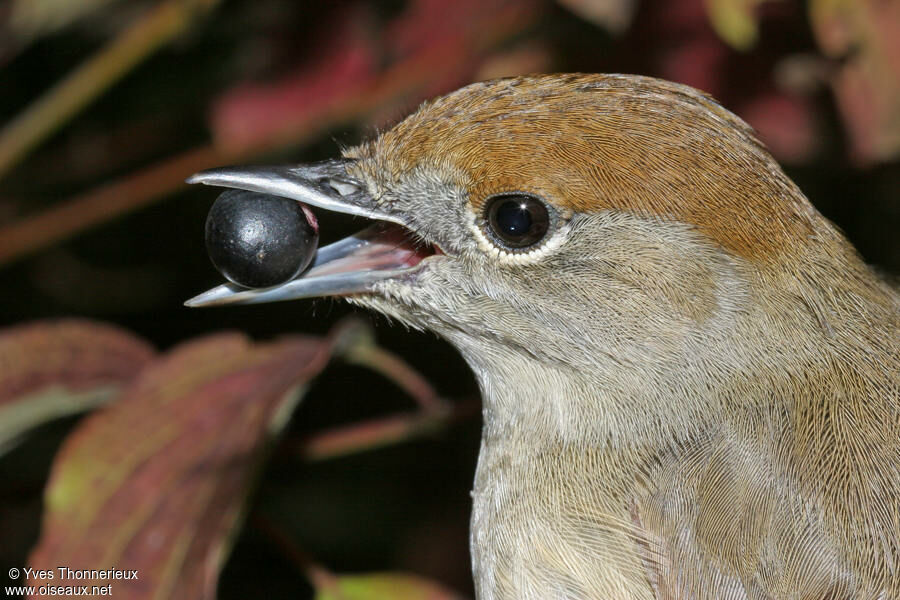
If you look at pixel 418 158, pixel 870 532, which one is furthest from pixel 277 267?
pixel 870 532

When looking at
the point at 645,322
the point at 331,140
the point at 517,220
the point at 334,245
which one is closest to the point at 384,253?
the point at 334,245

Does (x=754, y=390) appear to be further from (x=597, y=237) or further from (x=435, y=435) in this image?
(x=435, y=435)

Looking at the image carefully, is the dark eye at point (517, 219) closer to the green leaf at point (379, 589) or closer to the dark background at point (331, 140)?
the dark background at point (331, 140)

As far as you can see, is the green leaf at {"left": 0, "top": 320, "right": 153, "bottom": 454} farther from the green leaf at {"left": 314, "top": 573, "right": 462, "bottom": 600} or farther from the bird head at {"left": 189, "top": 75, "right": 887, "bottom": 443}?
the green leaf at {"left": 314, "top": 573, "right": 462, "bottom": 600}

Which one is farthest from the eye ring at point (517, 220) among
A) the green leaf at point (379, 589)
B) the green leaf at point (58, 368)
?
the green leaf at point (58, 368)

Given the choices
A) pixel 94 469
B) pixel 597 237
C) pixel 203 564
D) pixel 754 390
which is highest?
pixel 597 237
